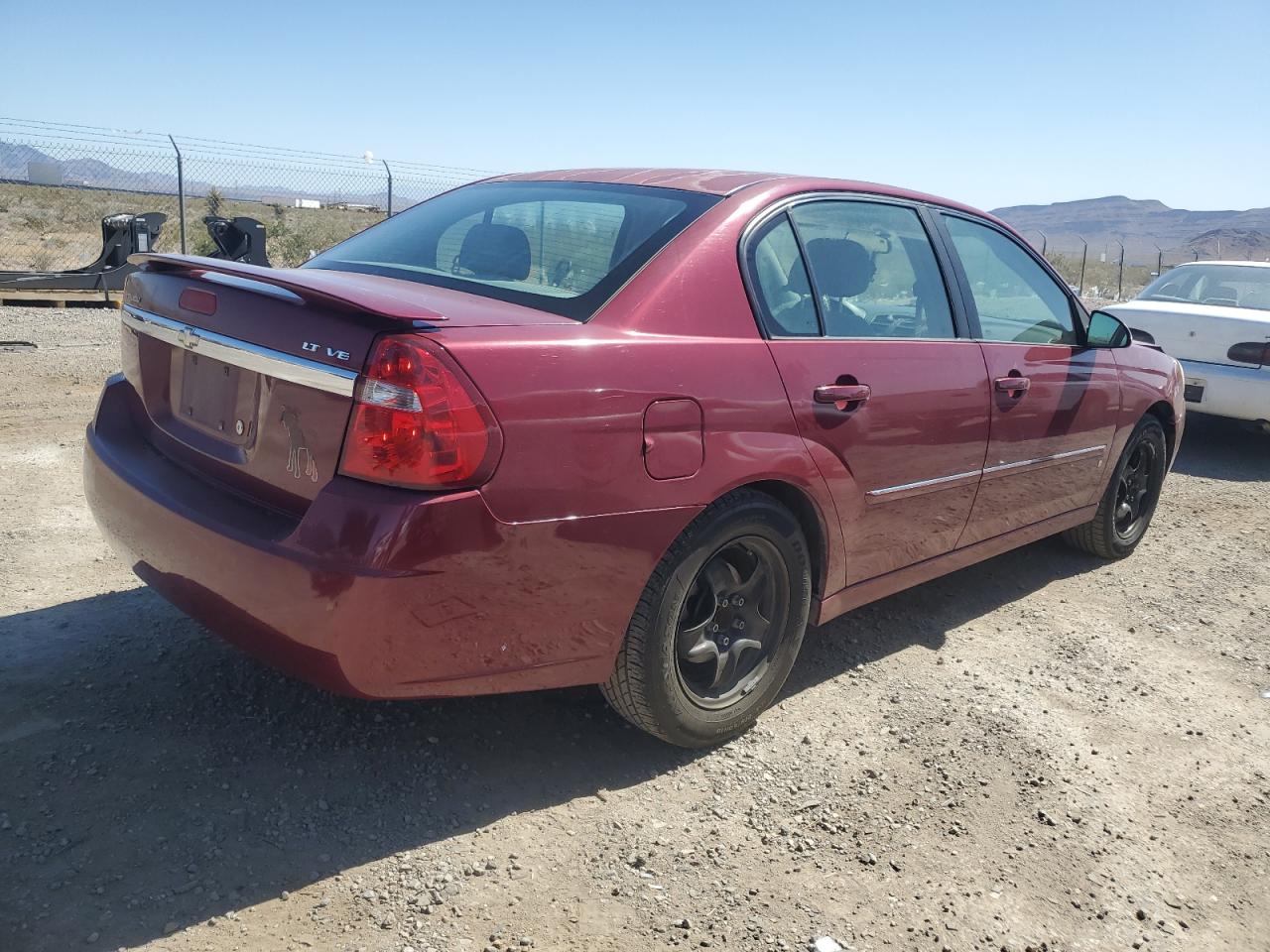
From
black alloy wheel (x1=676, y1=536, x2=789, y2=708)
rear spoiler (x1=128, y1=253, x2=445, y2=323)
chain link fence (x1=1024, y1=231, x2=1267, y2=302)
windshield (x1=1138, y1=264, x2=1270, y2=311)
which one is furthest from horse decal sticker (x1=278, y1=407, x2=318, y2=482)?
windshield (x1=1138, y1=264, x2=1270, y2=311)

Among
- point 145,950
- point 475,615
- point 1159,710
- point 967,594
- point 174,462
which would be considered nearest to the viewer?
point 145,950

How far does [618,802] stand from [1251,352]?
Result: 6508mm

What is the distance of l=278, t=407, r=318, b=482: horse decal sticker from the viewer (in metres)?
2.36

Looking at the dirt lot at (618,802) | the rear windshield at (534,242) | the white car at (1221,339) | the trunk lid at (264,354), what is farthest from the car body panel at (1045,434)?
the white car at (1221,339)

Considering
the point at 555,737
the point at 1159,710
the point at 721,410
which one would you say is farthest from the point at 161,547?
the point at 1159,710

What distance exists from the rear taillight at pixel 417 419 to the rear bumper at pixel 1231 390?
21.6ft

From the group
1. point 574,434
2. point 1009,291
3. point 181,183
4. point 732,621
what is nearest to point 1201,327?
point 1009,291

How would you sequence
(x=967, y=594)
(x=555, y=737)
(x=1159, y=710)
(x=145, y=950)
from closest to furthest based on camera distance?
(x=145, y=950) < (x=555, y=737) < (x=1159, y=710) < (x=967, y=594)

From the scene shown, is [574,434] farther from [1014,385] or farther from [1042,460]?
[1042,460]

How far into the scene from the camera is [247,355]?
2.50 meters

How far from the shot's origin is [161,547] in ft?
8.70

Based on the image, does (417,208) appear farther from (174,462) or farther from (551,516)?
(551,516)

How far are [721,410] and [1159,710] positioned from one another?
210cm

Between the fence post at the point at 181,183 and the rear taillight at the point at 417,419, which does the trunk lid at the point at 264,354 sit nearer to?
the rear taillight at the point at 417,419
